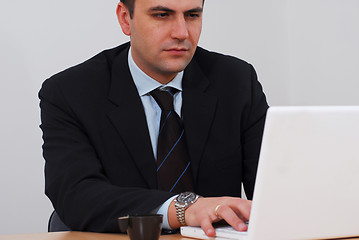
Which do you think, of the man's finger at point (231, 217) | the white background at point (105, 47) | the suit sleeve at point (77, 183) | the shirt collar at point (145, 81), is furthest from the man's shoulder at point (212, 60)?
the man's finger at point (231, 217)

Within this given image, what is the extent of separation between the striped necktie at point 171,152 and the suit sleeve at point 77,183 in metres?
0.22

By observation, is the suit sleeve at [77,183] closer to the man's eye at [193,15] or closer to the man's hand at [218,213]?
the man's hand at [218,213]

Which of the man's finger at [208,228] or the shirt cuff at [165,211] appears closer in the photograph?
the man's finger at [208,228]

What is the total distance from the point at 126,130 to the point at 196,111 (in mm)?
277

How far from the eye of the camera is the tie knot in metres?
1.99

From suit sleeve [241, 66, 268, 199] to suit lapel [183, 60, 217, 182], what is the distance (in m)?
0.16

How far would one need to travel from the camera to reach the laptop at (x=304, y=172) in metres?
0.95

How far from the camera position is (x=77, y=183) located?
5.41 feet

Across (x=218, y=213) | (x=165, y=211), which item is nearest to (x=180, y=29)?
(x=165, y=211)

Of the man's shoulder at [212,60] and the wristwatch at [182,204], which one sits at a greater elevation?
the man's shoulder at [212,60]

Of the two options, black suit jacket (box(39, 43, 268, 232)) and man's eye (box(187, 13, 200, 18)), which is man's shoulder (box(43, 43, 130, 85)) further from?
man's eye (box(187, 13, 200, 18))


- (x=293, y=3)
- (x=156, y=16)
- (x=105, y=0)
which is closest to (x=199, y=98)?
(x=156, y=16)

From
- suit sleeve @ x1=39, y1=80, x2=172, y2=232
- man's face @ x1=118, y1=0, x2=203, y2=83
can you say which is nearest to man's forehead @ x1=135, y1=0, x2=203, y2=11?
man's face @ x1=118, y1=0, x2=203, y2=83

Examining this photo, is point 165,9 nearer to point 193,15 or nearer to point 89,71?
point 193,15
